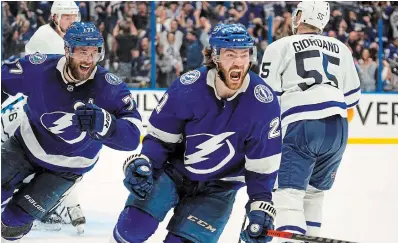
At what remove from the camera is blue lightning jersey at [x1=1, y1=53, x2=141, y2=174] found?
11.5 feet

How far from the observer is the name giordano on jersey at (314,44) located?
3.96 meters

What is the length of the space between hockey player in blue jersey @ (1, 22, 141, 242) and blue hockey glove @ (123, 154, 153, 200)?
420mm

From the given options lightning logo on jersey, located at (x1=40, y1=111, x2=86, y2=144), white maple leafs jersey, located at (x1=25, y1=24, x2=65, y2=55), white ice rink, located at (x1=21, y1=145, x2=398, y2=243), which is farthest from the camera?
white maple leafs jersey, located at (x1=25, y1=24, x2=65, y2=55)

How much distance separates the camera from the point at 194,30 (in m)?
8.82

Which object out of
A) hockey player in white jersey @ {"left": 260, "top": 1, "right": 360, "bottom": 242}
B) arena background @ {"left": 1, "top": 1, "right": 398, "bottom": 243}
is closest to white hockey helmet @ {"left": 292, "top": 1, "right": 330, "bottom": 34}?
hockey player in white jersey @ {"left": 260, "top": 1, "right": 360, "bottom": 242}

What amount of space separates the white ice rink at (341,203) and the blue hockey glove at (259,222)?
1357mm

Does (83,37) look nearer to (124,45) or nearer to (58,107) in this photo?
(58,107)

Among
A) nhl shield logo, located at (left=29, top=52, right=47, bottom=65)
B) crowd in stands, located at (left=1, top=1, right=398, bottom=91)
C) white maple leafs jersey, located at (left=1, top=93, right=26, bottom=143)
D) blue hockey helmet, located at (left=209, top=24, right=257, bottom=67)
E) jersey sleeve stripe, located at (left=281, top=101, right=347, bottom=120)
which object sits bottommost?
crowd in stands, located at (left=1, top=1, right=398, bottom=91)

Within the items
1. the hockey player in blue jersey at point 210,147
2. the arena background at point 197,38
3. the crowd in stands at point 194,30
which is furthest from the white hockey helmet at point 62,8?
the crowd in stands at point 194,30

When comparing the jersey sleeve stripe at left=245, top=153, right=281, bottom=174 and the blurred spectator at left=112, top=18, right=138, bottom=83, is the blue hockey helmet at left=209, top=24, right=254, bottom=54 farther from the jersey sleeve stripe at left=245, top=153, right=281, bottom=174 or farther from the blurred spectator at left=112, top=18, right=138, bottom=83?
the blurred spectator at left=112, top=18, right=138, bottom=83

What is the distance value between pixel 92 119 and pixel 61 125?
0.45m

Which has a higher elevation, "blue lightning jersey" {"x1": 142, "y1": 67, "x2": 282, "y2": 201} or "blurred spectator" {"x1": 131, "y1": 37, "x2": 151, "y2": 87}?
"blue lightning jersey" {"x1": 142, "y1": 67, "x2": 282, "y2": 201}

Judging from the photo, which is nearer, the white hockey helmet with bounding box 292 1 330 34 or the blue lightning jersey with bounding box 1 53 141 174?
the blue lightning jersey with bounding box 1 53 141 174

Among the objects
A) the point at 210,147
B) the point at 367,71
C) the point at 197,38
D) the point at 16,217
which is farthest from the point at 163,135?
the point at 367,71
